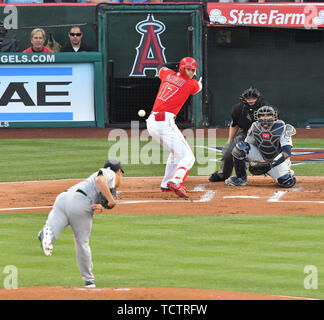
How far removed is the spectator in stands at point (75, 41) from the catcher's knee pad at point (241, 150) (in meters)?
9.58

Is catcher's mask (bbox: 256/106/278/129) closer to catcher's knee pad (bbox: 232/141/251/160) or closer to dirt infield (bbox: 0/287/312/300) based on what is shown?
catcher's knee pad (bbox: 232/141/251/160)

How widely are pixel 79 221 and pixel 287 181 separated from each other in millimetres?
7105

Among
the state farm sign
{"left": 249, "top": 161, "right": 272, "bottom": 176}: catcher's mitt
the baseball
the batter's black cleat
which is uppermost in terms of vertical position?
the state farm sign

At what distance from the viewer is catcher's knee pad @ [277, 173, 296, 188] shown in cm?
1544

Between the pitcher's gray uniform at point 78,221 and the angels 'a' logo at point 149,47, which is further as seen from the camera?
the angels 'a' logo at point 149,47

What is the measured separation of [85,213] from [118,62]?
1605cm

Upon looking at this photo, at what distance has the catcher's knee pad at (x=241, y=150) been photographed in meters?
15.4

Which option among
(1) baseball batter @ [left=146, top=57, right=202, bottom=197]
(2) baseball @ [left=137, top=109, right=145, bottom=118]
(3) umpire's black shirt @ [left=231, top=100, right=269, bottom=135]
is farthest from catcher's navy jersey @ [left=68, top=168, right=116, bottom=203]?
(2) baseball @ [left=137, top=109, right=145, bottom=118]

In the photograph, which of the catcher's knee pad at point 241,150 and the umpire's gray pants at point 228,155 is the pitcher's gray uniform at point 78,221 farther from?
the umpire's gray pants at point 228,155

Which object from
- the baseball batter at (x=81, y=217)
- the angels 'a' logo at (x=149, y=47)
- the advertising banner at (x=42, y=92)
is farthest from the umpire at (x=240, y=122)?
the angels 'a' logo at (x=149, y=47)

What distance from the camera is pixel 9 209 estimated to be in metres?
14.0

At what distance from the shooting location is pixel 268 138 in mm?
15305

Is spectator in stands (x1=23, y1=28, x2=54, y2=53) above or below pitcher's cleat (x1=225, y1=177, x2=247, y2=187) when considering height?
above
